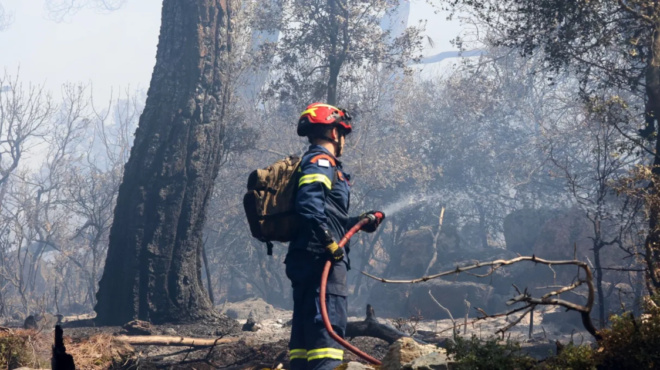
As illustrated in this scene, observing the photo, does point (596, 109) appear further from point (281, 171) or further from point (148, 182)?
point (148, 182)

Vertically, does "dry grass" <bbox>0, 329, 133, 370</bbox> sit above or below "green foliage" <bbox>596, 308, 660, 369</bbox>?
below

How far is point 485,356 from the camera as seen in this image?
2725mm

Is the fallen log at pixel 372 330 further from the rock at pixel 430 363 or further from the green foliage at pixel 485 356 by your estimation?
the green foliage at pixel 485 356

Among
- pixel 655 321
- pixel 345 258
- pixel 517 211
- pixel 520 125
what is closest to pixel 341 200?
pixel 345 258

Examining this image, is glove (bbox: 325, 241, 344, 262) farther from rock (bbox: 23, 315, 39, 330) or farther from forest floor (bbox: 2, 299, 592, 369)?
rock (bbox: 23, 315, 39, 330)

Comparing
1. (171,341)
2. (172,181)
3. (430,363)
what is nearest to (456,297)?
(172,181)

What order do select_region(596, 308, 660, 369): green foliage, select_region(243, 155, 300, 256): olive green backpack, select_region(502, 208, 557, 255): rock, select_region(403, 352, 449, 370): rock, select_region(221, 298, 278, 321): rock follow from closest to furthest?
select_region(596, 308, 660, 369): green foliage
select_region(403, 352, 449, 370): rock
select_region(243, 155, 300, 256): olive green backpack
select_region(221, 298, 278, 321): rock
select_region(502, 208, 557, 255): rock

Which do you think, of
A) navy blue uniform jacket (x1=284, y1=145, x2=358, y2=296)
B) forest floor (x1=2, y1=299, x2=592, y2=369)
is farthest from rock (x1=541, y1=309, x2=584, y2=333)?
navy blue uniform jacket (x1=284, y1=145, x2=358, y2=296)

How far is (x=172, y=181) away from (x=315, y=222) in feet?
18.0

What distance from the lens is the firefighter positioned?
4367mm

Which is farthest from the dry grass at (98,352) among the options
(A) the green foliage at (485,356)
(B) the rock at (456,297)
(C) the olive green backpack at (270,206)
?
(B) the rock at (456,297)

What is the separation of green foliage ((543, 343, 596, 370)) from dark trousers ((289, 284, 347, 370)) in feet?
6.16

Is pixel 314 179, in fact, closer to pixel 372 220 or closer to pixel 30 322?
pixel 372 220

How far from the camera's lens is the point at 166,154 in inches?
374
